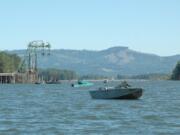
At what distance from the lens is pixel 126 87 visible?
101938 mm

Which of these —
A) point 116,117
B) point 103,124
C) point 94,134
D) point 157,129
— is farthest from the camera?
point 116,117

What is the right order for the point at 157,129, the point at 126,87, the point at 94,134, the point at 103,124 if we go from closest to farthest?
the point at 94,134
the point at 157,129
the point at 103,124
the point at 126,87

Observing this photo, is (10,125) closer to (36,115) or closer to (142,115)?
(36,115)

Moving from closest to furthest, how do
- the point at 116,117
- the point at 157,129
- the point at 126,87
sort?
the point at 157,129 < the point at 116,117 < the point at 126,87

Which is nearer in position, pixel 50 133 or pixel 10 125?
pixel 50 133

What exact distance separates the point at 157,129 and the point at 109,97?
4895cm

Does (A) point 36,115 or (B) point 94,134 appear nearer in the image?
(B) point 94,134

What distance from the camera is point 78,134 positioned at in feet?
165

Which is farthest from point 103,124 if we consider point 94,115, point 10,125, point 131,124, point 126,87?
point 126,87

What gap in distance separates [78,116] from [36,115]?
3.72 meters

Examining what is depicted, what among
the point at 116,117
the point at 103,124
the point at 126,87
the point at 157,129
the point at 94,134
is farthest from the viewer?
the point at 126,87

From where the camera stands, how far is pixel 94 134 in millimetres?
49906

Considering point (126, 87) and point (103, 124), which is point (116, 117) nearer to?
point (103, 124)

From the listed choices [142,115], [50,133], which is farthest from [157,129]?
[142,115]
